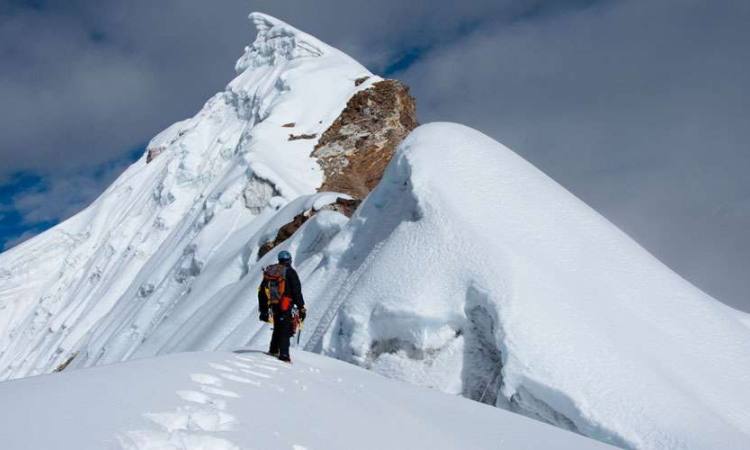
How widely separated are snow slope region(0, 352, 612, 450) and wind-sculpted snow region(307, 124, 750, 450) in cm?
171

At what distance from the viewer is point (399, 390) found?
8.20 metres

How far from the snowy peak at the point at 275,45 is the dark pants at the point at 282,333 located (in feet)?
128

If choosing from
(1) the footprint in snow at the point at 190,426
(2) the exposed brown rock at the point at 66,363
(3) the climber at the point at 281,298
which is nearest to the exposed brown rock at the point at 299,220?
(3) the climber at the point at 281,298

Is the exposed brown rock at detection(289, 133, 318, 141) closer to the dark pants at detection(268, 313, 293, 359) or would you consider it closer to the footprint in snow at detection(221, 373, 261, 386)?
the dark pants at detection(268, 313, 293, 359)

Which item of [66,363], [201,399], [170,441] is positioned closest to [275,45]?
[66,363]

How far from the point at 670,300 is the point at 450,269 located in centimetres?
392

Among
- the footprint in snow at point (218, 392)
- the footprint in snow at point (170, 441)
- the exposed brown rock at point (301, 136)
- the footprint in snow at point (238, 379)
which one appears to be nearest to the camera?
the footprint in snow at point (170, 441)

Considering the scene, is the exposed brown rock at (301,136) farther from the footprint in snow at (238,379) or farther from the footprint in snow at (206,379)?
the footprint in snow at (206,379)

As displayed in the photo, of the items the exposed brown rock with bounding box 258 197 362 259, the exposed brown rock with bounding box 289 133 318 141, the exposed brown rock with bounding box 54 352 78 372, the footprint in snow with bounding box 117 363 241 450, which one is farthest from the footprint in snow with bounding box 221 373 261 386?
the exposed brown rock with bounding box 54 352 78 372

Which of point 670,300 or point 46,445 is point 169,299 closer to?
point 670,300

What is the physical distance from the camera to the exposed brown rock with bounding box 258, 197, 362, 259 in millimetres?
21422

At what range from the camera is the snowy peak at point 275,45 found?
4600cm

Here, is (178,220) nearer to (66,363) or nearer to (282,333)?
(66,363)

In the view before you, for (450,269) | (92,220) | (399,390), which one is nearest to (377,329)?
(450,269)
